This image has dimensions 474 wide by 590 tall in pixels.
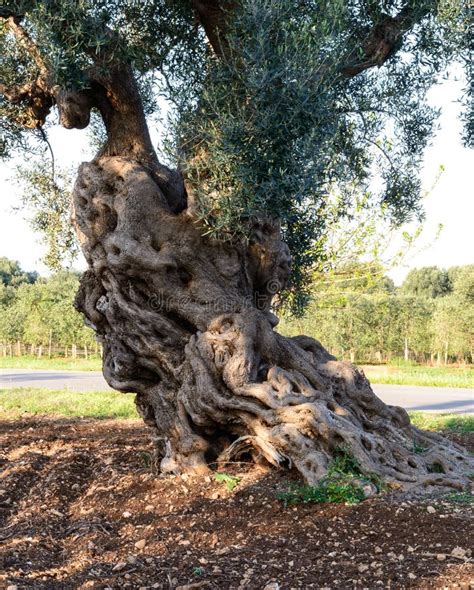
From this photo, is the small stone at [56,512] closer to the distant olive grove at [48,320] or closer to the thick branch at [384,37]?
the thick branch at [384,37]

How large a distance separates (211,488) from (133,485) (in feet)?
3.22

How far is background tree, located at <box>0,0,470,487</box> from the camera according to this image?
6.57 m

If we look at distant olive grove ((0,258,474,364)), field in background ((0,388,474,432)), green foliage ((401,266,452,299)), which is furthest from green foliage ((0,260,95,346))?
green foliage ((401,266,452,299))

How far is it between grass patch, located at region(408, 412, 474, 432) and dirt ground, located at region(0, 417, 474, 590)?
6450mm

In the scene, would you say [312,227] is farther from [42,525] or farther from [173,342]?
[42,525]

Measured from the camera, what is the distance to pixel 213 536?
5.61 meters

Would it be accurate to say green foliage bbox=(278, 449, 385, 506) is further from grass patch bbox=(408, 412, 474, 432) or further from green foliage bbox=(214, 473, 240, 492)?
grass patch bbox=(408, 412, 474, 432)

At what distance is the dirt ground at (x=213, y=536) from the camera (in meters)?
4.64

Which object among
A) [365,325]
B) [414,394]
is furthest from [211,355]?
[365,325]

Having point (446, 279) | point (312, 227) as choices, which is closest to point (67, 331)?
point (312, 227)

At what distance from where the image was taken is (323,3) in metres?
6.68

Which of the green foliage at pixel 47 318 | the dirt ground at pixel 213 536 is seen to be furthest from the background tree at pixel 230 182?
the green foliage at pixel 47 318

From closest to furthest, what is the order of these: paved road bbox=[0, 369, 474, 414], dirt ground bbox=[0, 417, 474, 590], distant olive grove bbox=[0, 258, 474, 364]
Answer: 1. dirt ground bbox=[0, 417, 474, 590]
2. paved road bbox=[0, 369, 474, 414]
3. distant olive grove bbox=[0, 258, 474, 364]

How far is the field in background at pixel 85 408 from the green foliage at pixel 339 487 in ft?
20.1
